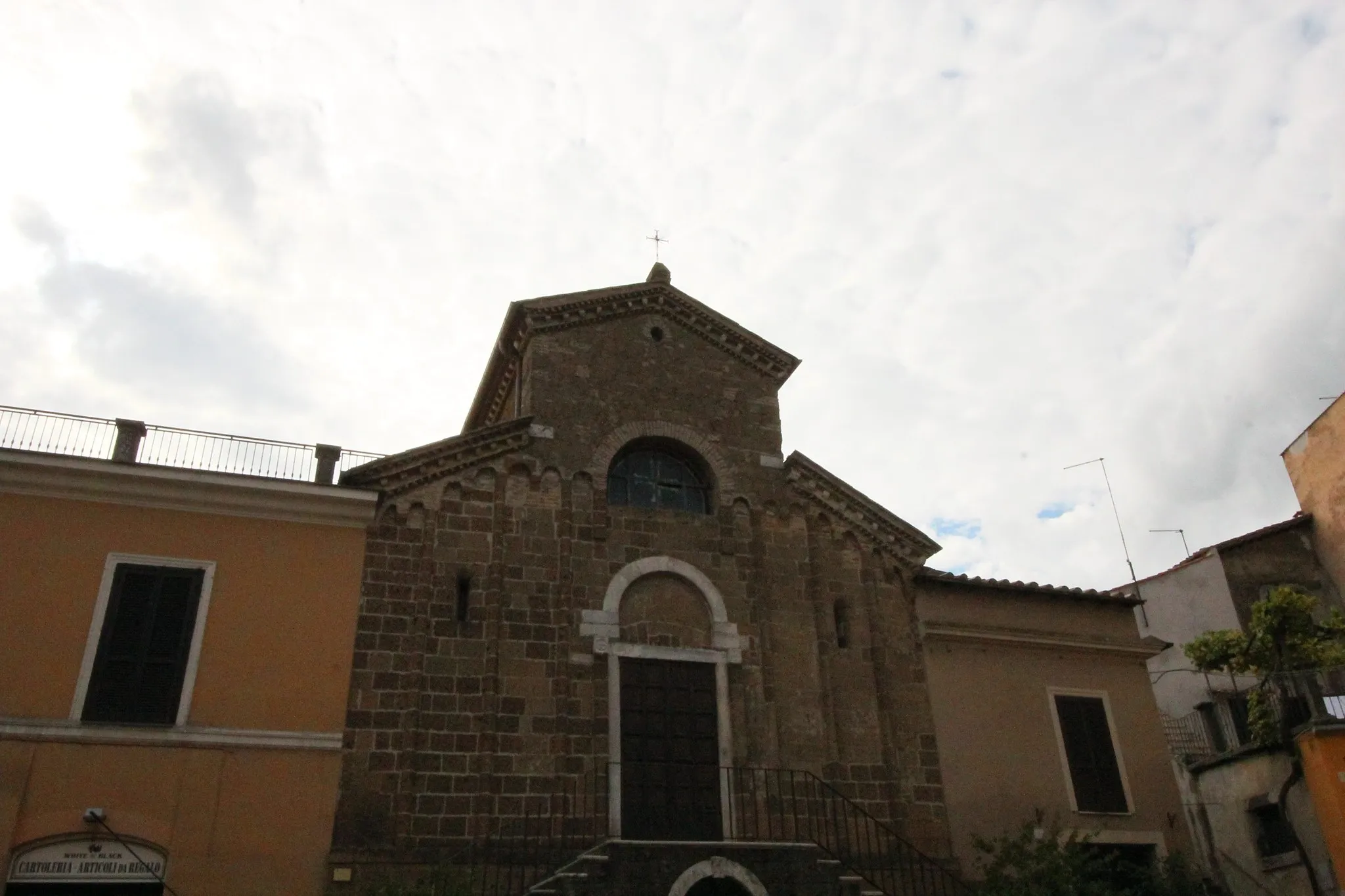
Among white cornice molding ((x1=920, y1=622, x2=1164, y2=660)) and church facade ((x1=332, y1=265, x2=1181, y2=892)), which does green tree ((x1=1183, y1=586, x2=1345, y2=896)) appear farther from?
church facade ((x1=332, y1=265, x2=1181, y2=892))

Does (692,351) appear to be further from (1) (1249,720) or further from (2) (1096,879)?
(1) (1249,720)

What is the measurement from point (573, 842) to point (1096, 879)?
303 inches

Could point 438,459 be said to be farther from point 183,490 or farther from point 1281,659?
point 1281,659

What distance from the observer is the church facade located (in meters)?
14.2

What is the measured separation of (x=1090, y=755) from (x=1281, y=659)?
12.3 ft

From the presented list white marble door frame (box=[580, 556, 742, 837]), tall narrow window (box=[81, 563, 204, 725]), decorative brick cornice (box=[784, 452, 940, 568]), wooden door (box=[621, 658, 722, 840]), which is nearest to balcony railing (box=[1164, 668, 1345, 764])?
decorative brick cornice (box=[784, 452, 940, 568])

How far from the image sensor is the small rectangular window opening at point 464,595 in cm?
1503

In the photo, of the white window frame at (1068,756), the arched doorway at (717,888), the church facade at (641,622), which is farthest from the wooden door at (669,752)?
the white window frame at (1068,756)

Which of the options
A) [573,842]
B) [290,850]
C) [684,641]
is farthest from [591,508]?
[290,850]

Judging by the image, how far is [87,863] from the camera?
12328 mm

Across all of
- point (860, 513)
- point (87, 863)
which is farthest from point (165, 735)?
point (860, 513)

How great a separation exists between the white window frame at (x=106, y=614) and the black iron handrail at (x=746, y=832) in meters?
3.80

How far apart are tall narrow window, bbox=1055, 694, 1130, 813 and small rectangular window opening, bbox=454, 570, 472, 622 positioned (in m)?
9.62

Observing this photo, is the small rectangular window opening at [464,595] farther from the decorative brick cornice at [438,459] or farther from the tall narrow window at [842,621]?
the tall narrow window at [842,621]
